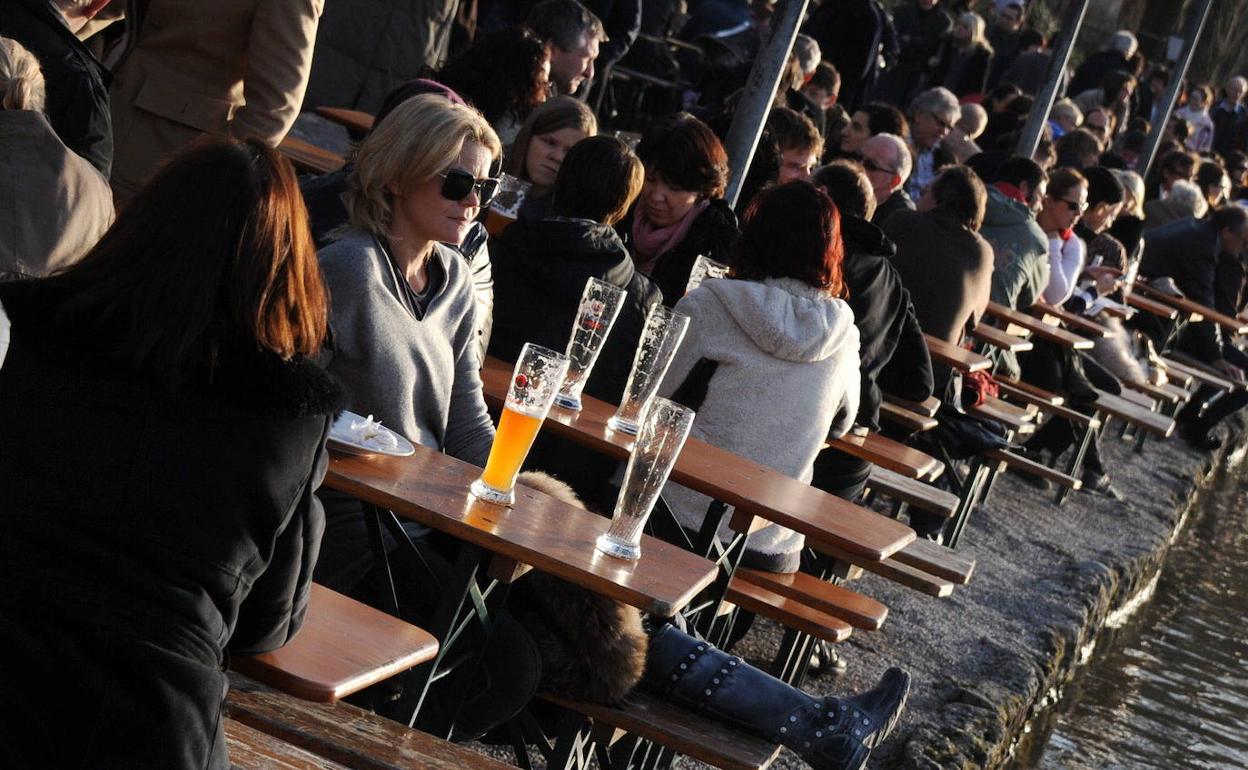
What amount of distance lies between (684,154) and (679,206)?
0.58 feet

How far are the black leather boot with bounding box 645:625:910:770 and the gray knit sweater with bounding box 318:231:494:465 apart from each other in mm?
627

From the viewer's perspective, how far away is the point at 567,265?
4750 millimetres

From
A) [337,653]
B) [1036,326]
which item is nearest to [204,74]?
[337,653]

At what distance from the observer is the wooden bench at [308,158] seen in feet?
21.1

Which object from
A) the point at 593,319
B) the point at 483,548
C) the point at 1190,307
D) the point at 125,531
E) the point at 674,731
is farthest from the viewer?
the point at 1190,307

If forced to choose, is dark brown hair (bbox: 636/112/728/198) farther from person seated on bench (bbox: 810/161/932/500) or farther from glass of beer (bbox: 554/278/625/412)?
glass of beer (bbox: 554/278/625/412)

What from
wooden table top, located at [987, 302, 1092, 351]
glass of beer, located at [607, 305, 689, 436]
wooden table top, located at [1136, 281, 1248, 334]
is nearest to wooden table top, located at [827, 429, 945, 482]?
glass of beer, located at [607, 305, 689, 436]

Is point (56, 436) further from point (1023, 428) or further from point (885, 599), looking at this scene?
point (1023, 428)

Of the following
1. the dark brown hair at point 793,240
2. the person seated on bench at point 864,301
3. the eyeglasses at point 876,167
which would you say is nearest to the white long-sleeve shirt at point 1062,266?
the eyeglasses at point 876,167

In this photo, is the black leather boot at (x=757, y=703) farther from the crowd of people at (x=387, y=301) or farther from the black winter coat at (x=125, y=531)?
the black winter coat at (x=125, y=531)

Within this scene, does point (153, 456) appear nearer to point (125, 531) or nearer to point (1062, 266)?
point (125, 531)

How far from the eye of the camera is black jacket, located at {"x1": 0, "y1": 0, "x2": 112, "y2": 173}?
13.6 feet

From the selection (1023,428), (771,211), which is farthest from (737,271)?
(1023,428)

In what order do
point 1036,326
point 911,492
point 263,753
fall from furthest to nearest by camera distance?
point 1036,326 → point 911,492 → point 263,753
